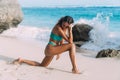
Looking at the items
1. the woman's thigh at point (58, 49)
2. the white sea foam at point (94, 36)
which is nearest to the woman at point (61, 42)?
the woman's thigh at point (58, 49)

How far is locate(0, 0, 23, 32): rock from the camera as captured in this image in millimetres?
13434

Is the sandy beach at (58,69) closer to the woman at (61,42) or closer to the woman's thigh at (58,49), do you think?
the woman at (61,42)

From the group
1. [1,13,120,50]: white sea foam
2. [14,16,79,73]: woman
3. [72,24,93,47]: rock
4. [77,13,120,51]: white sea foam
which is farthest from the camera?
[72,24,93,47]: rock

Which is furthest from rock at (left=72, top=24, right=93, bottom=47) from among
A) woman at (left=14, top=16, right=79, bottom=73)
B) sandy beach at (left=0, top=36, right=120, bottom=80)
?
woman at (left=14, top=16, right=79, bottom=73)

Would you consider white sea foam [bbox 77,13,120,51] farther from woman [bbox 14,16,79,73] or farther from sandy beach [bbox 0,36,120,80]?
woman [bbox 14,16,79,73]

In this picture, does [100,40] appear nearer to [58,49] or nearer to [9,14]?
[9,14]

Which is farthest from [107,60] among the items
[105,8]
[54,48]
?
[105,8]

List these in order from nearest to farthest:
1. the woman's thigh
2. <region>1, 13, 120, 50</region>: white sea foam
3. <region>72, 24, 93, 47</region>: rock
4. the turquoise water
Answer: the woman's thigh, <region>1, 13, 120, 50</region>: white sea foam, <region>72, 24, 93, 47</region>: rock, the turquoise water

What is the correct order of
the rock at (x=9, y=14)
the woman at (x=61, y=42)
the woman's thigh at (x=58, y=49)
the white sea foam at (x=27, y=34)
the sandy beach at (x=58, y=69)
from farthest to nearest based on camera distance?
1. the white sea foam at (x=27, y=34)
2. the rock at (x=9, y=14)
3. the woman's thigh at (x=58, y=49)
4. the woman at (x=61, y=42)
5. the sandy beach at (x=58, y=69)

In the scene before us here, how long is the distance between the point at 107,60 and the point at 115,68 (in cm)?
79

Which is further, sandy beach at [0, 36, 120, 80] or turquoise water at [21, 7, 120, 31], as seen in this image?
turquoise water at [21, 7, 120, 31]

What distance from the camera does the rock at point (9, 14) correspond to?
44.1ft

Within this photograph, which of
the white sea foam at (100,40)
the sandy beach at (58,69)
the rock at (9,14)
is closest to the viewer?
the sandy beach at (58,69)

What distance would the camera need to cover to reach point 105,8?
3800cm
